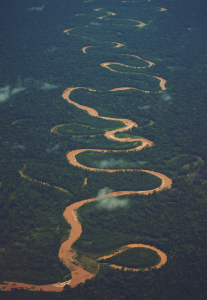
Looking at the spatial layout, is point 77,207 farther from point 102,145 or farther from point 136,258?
point 102,145

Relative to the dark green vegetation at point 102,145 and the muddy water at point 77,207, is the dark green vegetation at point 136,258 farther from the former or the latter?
the dark green vegetation at point 102,145

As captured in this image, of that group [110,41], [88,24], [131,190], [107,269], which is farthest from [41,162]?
[88,24]

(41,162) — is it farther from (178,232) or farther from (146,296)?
(146,296)

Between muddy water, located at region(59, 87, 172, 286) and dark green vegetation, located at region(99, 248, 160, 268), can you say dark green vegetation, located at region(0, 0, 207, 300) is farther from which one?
→ dark green vegetation, located at region(99, 248, 160, 268)

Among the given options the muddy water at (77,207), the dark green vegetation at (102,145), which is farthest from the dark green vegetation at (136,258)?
the dark green vegetation at (102,145)

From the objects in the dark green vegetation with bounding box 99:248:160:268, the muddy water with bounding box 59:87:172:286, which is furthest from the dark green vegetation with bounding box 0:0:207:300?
the dark green vegetation with bounding box 99:248:160:268
